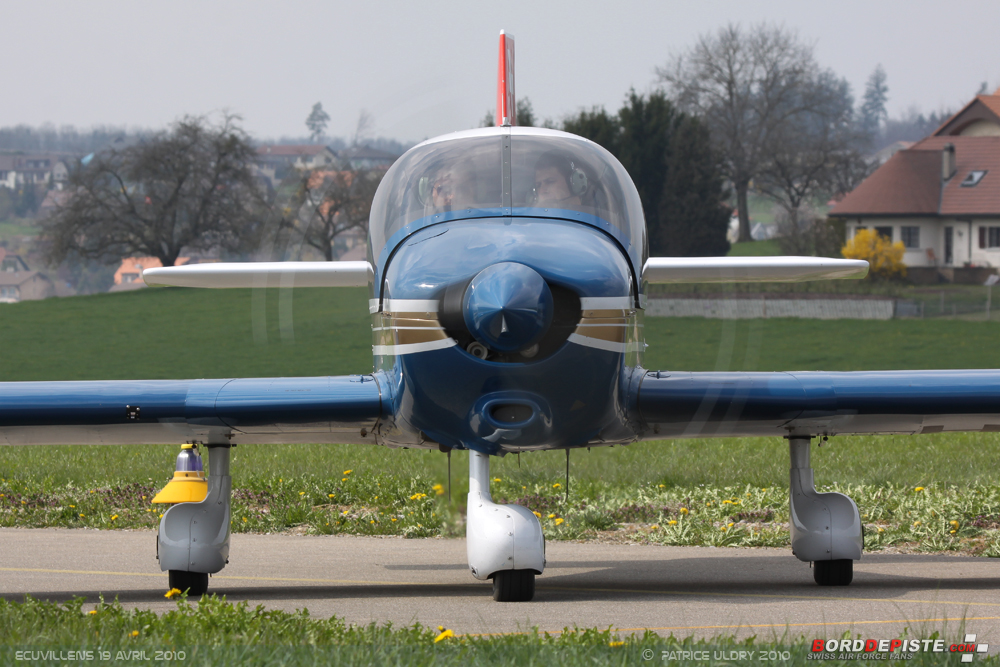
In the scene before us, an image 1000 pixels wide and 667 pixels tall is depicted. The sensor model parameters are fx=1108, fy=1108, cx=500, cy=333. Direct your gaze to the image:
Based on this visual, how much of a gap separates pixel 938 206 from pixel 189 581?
241 feet

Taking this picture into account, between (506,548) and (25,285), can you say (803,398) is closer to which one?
(506,548)

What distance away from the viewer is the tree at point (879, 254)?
225 feet

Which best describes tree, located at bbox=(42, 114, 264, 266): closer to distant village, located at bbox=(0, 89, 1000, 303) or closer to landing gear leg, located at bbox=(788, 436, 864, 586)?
distant village, located at bbox=(0, 89, 1000, 303)

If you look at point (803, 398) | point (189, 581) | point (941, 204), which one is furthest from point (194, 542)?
point (941, 204)

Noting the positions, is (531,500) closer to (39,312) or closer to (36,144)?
(39,312)

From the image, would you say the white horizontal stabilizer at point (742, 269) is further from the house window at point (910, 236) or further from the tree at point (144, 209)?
the house window at point (910, 236)

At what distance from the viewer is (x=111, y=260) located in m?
67.9

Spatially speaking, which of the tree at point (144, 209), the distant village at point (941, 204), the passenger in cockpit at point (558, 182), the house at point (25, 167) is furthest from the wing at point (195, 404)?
the house at point (25, 167)

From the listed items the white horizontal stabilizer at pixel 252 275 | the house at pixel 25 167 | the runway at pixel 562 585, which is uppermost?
the house at pixel 25 167

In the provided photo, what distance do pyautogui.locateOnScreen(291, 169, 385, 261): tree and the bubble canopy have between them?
388 mm

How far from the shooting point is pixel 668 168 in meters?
61.6

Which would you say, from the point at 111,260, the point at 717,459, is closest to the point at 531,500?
the point at 717,459

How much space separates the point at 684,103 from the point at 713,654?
7617 cm

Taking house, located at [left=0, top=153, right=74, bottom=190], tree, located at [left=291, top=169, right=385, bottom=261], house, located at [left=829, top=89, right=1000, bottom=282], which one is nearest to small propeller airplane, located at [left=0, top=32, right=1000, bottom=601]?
tree, located at [left=291, top=169, right=385, bottom=261]
